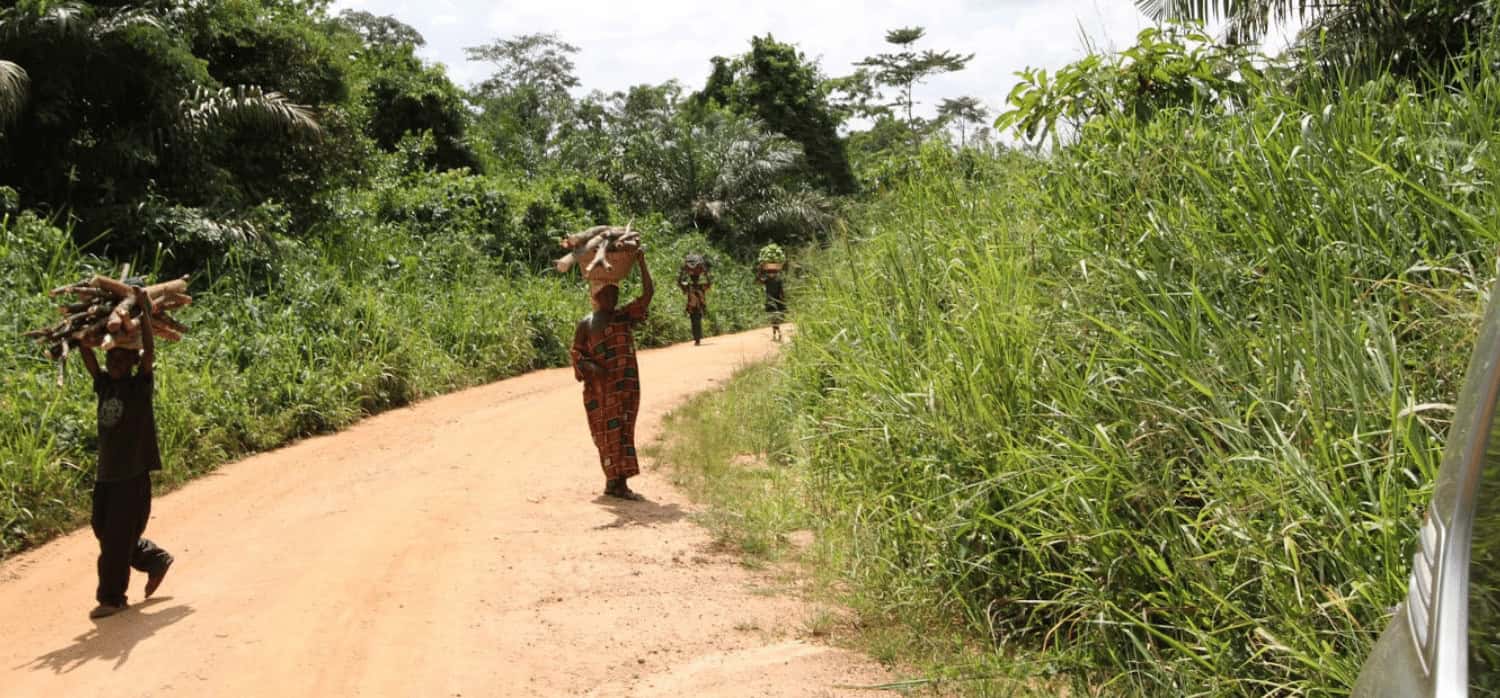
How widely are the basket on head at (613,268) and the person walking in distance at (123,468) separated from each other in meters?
2.78

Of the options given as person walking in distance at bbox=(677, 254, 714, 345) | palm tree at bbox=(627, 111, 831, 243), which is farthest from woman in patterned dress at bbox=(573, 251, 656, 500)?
palm tree at bbox=(627, 111, 831, 243)

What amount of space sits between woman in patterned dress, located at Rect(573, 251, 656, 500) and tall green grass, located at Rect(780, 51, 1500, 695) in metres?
1.58

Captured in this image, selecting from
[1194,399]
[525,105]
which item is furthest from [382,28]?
[1194,399]

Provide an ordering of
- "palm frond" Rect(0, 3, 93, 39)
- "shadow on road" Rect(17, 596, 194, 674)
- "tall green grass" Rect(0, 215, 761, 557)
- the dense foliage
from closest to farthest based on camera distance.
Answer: "shadow on road" Rect(17, 596, 194, 674) → "tall green grass" Rect(0, 215, 761, 557) → the dense foliage → "palm frond" Rect(0, 3, 93, 39)

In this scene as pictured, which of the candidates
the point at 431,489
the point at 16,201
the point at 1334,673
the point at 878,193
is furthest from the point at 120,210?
the point at 1334,673

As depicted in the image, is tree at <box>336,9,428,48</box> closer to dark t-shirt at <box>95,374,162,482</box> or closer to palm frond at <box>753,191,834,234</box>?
palm frond at <box>753,191,834,234</box>

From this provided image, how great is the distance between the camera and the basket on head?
25.3ft

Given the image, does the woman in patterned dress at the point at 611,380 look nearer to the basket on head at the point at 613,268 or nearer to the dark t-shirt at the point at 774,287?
the basket on head at the point at 613,268

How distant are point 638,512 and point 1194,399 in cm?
408

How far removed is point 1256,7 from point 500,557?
9071mm

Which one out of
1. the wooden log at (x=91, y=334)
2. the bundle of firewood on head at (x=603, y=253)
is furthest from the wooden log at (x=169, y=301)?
the bundle of firewood on head at (x=603, y=253)

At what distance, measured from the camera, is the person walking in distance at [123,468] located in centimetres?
563

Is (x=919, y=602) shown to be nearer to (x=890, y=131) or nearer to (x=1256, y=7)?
(x=1256, y=7)

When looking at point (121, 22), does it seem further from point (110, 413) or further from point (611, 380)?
point (110, 413)
